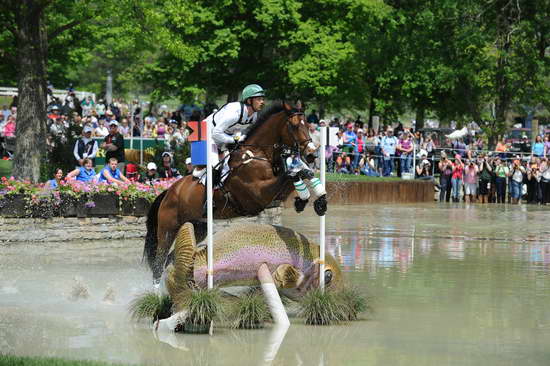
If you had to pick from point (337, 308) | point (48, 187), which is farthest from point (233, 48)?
point (337, 308)

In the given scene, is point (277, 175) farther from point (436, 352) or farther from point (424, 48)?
point (424, 48)

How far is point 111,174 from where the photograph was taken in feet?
72.1

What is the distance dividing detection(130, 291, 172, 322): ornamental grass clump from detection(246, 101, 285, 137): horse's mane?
7.30ft

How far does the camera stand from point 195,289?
11.1 metres

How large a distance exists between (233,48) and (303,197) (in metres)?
34.2

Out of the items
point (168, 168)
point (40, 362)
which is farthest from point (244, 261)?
point (168, 168)

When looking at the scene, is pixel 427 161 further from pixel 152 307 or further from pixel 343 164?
pixel 152 307

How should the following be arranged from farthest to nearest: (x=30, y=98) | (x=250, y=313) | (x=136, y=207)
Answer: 1. (x=30, y=98)
2. (x=136, y=207)
3. (x=250, y=313)

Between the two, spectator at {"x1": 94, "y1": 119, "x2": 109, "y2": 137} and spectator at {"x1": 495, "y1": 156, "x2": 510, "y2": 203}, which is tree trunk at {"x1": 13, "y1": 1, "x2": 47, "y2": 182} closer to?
spectator at {"x1": 94, "y1": 119, "x2": 109, "y2": 137}

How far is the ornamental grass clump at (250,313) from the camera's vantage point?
36.2 ft

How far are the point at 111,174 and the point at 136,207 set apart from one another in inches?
66.8

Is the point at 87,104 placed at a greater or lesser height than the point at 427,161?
greater

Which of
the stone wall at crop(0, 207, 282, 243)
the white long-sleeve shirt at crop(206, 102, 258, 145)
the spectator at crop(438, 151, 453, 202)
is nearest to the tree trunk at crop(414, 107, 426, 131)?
the spectator at crop(438, 151, 453, 202)

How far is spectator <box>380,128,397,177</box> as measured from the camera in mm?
35281
